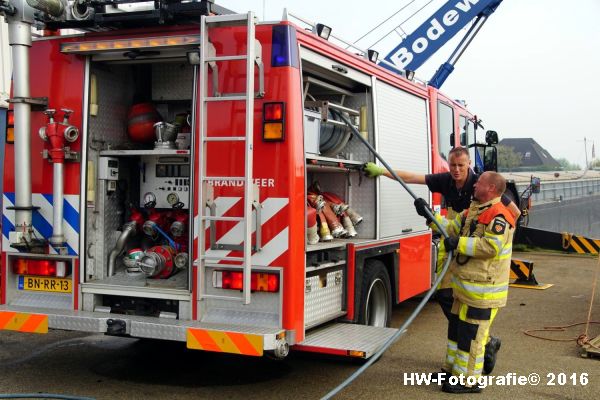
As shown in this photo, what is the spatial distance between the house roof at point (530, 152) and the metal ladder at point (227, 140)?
73815mm

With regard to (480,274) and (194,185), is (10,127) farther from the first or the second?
(480,274)

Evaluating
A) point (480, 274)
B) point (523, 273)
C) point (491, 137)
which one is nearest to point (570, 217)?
point (523, 273)

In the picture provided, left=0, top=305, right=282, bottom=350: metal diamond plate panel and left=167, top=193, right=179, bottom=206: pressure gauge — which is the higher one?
left=167, top=193, right=179, bottom=206: pressure gauge

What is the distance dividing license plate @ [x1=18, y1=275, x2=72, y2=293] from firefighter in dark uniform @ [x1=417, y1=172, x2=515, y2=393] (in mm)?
3077

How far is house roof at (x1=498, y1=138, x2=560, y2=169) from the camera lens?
76688mm

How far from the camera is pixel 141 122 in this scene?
5.91 metres

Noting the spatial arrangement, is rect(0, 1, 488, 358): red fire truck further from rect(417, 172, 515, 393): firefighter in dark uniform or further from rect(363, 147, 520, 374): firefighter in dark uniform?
rect(417, 172, 515, 393): firefighter in dark uniform

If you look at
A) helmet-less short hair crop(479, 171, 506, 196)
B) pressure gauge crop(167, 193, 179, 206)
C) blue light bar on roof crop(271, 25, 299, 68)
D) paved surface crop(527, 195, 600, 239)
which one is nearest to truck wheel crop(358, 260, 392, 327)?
helmet-less short hair crop(479, 171, 506, 196)

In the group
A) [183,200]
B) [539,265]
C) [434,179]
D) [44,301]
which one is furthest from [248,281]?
[539,265]

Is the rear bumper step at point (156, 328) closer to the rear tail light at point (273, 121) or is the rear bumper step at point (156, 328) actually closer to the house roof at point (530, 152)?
the rear tail light at point (273, 121)

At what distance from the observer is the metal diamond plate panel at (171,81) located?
6.08 meters

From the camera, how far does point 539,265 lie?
45.3 ft

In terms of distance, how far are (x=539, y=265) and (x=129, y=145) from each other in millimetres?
10223

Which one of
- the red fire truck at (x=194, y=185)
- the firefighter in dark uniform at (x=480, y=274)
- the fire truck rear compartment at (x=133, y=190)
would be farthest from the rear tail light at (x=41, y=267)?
the firefighter in dark uniform at (x=480, y=274)
